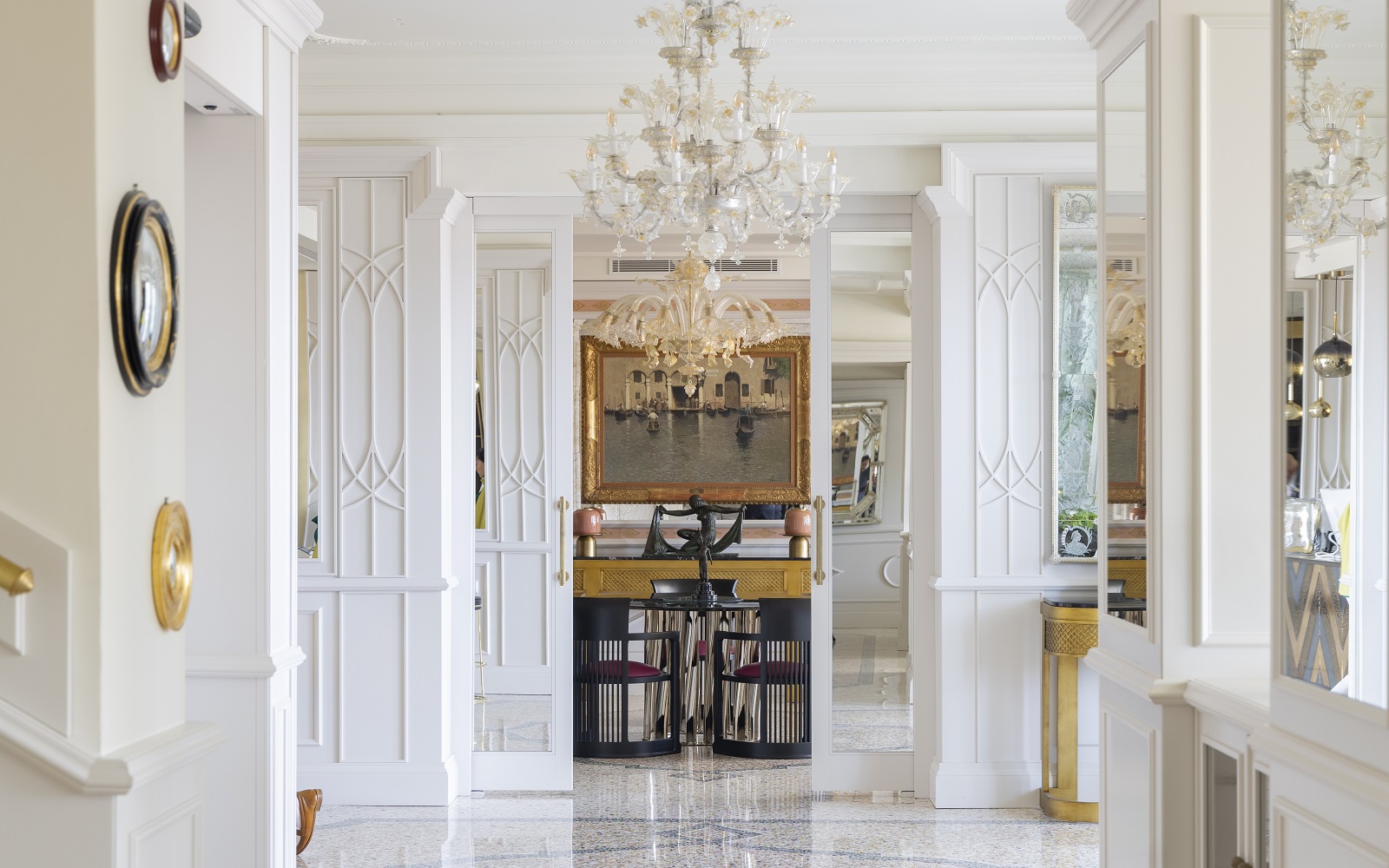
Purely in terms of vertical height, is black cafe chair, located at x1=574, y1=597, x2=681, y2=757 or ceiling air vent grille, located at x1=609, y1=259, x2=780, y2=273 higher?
ceiling air vent grille, located at x1=609, y1=259, x2=780, y2=273

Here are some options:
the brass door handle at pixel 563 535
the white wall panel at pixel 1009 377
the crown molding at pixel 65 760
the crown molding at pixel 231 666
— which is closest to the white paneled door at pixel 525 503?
the brass door handle at pixel 563 535

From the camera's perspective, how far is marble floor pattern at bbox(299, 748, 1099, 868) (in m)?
4.44

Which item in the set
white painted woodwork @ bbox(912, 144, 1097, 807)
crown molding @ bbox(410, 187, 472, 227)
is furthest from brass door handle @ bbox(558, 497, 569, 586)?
white painted woodwork @ bbox(912, 144, 1097, 807)

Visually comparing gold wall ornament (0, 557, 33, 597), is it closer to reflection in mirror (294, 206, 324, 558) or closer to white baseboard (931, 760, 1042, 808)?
reflection in mirror (294, 206, 324, 558)

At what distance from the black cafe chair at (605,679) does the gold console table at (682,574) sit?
54.8 inches

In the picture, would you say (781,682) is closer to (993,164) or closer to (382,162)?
(993,164)

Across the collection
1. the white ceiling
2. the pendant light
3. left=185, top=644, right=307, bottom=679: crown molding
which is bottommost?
left=185, top=644, right=307, bottom=679: crown molding

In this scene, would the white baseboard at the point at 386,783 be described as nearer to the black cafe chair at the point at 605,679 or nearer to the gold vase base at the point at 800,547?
the black cafe chair at the point at 605,679

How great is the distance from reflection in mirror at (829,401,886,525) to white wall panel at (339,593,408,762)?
206 cm

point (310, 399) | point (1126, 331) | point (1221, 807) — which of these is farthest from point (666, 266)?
point (1221, 807)

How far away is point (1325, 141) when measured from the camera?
2.19 m

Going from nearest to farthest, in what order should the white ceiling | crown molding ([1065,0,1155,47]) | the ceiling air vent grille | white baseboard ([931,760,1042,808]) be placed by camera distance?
1. crown molding ([1065,0,1155,47])
2. the white ceiling
3. white baseboard ([931,760,1042,808])
4. the ceiling air vent grille

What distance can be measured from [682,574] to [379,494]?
287 cm

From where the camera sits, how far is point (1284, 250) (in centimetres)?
238
